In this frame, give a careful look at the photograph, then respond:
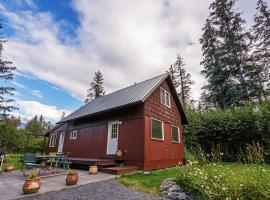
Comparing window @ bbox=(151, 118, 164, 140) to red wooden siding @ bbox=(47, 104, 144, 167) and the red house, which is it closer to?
the red house

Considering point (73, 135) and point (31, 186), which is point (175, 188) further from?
point (73, 135)

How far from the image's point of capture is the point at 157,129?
406 inches

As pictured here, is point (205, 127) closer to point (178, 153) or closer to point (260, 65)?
point (178, 153)

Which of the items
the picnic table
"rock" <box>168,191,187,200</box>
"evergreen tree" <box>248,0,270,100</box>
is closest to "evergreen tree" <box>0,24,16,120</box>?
the picnic table

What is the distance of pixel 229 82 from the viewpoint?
18891mm

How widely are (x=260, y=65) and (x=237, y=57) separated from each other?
2222 mm

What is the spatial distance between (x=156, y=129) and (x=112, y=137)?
2.54 m

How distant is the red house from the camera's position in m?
9.16

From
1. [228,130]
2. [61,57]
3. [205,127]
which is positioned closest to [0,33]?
[61,57]

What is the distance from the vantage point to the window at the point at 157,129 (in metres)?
9.80

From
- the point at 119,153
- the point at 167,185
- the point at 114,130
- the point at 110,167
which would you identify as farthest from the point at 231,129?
the point at 167,185

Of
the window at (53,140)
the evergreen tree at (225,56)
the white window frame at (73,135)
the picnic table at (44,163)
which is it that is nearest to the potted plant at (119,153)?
the picnic table at (44,163)

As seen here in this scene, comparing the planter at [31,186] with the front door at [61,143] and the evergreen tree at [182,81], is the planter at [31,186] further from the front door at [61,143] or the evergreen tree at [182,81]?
the evergreen tree at [182,81]

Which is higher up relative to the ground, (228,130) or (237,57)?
(237,57)
